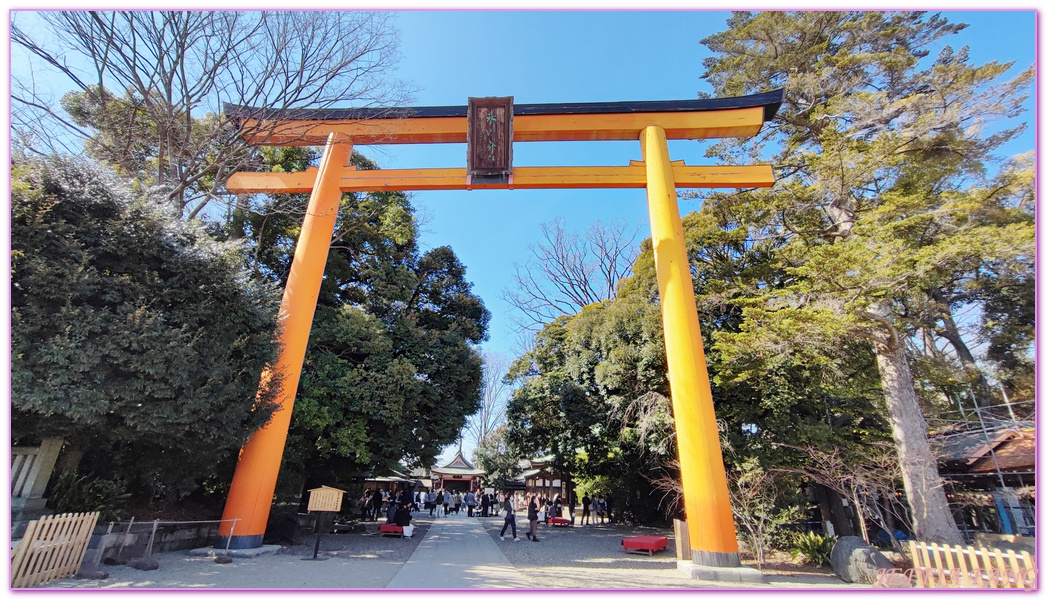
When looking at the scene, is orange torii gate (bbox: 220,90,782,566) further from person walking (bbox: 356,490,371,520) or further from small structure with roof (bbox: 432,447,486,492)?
small structure with roof (bbox: 432,447,486,492)

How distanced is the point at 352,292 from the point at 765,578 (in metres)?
11.7

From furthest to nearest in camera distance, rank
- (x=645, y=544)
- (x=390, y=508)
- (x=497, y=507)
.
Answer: (x=497, y=507) → (x=390, y=508) → (x=645, y=544)

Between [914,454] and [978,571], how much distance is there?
383 cm

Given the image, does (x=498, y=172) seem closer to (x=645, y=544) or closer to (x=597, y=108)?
(x=597, y=108)

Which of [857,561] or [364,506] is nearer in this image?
[857,561]

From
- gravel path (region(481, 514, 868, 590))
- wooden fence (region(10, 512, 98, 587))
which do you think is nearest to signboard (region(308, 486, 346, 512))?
wooden fence (region(10, 512, 98, 587))

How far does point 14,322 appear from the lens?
5188mm

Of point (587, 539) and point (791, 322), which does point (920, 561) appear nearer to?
point (791, 322)

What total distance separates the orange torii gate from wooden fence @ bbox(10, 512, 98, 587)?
8.85 feet

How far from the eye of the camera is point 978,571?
5.33 metres

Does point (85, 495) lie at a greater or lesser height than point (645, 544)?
greater

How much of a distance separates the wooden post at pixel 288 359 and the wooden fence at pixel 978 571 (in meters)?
9.73

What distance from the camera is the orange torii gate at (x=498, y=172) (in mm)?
8375


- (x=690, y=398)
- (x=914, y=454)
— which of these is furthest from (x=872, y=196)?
(x=690, y=398)
